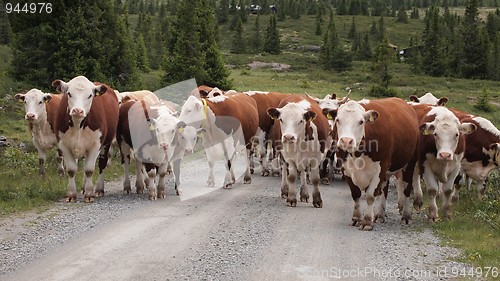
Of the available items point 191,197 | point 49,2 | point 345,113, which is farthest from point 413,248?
point 49,2

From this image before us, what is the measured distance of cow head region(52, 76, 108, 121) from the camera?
42.2 feet

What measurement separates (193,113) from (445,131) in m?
5.89

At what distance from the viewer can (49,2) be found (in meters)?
33.3

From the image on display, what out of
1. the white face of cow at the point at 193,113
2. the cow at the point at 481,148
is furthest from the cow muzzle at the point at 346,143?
the white face of cow at the point at 193,113

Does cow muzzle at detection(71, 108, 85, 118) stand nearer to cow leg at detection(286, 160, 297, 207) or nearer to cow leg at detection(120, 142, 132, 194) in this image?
cow leg at detection(120, 142, 132, 194)

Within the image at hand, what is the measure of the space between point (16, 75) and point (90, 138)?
2308cm

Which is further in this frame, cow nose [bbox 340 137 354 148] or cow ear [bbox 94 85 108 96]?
cow ear [bbox 94 85 108 96]

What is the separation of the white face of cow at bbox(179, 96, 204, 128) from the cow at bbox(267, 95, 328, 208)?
2.26 meters

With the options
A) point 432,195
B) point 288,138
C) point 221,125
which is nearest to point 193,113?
point 221,125

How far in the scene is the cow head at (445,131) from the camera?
1192cm

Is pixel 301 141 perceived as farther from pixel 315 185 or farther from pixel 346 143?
pixel 346 143

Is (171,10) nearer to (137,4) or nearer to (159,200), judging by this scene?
(137,4)

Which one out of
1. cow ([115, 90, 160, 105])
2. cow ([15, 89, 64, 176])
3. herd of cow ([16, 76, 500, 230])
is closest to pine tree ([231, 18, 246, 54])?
cow ([115, 90, 160, 105])

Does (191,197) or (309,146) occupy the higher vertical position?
(309,146)
